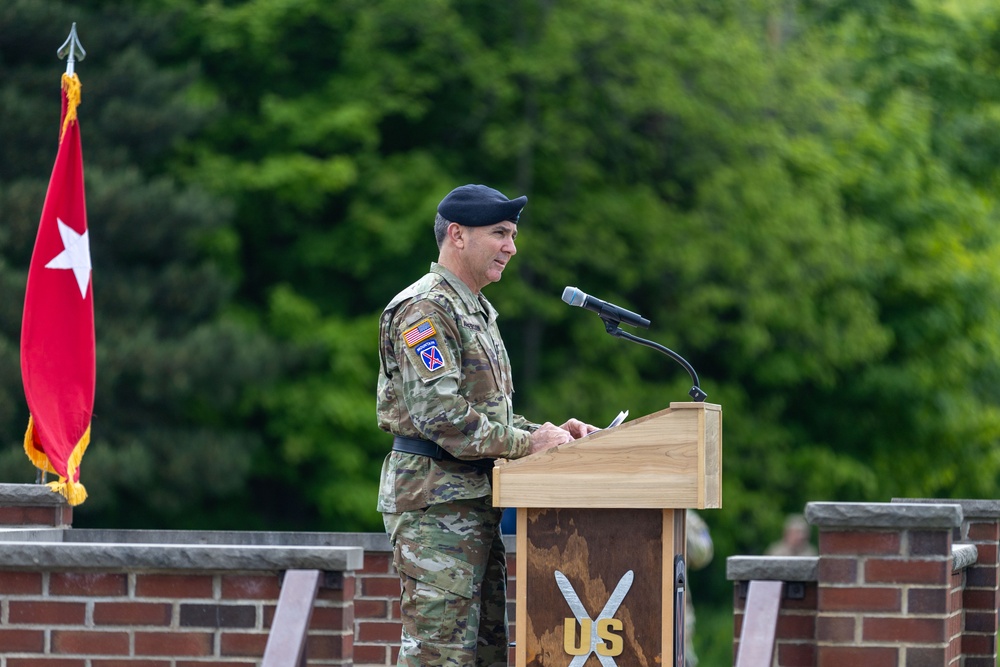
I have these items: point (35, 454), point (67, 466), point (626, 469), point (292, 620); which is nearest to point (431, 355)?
point (626, 469)

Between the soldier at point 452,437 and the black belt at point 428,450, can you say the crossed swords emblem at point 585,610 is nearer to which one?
the soldier at point 452,437

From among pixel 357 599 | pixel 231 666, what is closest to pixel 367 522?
pixel 357 599

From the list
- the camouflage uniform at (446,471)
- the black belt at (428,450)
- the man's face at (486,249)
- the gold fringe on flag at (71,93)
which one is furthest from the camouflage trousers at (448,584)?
the gold fringe on flag at (71,93)

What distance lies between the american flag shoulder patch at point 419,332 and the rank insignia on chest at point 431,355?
0.02 metres

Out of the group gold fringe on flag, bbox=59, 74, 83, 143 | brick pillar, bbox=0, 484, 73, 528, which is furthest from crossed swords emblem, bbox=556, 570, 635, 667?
gold fringe on flag, bbox=59, 74, 83, 143

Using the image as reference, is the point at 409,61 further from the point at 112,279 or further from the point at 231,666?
the point at 231,666

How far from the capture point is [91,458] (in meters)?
17.0

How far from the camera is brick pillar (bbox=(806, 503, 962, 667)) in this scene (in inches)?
199

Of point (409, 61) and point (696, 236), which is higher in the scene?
point (409, 61)

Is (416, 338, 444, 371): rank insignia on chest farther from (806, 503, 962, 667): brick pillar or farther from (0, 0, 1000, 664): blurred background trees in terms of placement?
(0, 0, 1000, 664): blurred background trees

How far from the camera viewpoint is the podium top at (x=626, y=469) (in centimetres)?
434

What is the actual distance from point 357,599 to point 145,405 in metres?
12.5

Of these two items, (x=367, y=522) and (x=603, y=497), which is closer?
(x=603, y=497)

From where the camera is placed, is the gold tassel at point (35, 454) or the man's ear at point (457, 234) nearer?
the man's ear at point (457, 234)
